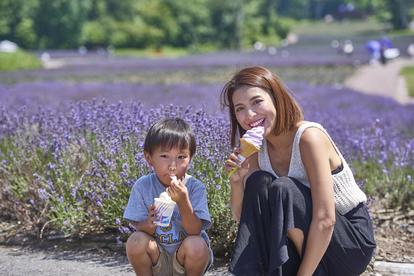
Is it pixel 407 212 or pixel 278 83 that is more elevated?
pixel 278 83

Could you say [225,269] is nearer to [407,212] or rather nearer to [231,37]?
[407,212]

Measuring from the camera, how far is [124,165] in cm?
→ 373

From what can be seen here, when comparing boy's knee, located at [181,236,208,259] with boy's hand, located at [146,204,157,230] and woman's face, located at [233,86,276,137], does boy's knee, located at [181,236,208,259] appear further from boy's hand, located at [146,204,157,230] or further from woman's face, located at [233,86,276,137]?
woman's face, located at [233,86,276,137]

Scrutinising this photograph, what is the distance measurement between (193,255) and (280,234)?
368 millimetres

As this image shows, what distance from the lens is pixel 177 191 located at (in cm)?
282

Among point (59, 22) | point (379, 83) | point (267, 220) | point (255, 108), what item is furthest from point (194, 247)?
point (59, 22)

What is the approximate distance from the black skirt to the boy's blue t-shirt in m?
0.19

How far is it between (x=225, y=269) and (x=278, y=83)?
1.12 meters

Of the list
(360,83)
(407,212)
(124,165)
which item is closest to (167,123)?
(124,165)

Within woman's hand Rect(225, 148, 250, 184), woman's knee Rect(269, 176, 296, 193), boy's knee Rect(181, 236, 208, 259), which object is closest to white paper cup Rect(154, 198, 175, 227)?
boy's knee Rect(181, 236, 208, 259)

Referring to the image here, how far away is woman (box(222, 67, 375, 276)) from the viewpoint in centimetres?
278

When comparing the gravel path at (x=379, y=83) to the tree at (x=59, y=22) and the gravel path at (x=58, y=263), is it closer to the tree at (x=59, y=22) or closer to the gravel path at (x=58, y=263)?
the gravel path at (x=58, y=263)

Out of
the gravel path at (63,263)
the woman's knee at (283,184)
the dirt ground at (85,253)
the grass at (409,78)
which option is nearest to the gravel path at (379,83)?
the grass at (409,78)

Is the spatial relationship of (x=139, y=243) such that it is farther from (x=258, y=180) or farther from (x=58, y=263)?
(x=58, y=263)
